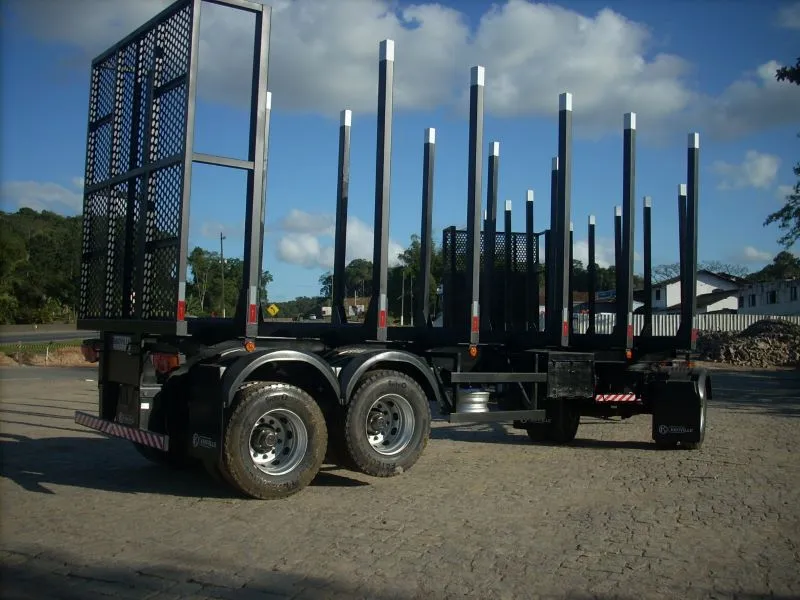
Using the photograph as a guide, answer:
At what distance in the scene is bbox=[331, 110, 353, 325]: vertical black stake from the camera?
991 cm

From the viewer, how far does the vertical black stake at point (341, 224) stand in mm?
9906

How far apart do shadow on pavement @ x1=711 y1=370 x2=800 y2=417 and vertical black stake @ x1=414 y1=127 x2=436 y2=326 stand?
31.1 ft

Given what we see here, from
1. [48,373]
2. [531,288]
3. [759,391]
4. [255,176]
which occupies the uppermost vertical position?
[255,176]

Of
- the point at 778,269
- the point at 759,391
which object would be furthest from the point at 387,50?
the point at 778,269

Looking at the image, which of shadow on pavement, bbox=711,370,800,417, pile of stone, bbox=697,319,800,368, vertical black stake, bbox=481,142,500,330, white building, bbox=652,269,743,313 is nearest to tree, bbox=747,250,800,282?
white building, bbox=652,269,743,313

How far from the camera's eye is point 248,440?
6.83 metres

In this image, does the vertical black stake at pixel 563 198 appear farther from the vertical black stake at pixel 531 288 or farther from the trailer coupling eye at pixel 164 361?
the trailer coupling eye at pixel 164 361

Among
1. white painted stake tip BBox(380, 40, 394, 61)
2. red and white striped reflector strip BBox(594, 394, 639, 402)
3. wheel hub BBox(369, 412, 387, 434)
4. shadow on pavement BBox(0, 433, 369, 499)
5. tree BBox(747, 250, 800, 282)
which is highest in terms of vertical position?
tree BBox(747, 250, 800, 282)

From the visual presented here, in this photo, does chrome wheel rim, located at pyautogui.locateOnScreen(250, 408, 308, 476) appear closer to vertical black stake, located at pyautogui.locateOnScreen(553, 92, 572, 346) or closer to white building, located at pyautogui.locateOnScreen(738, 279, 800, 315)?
vertical black stake, located at pyautogui.locateOnScreen(553, 92, 572, 346)

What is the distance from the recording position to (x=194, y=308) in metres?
10.2

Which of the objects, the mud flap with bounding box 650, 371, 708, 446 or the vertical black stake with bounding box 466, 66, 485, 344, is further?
the mud flap with bounding box 650, 371, 708, 446

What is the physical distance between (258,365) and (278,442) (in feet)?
2.76

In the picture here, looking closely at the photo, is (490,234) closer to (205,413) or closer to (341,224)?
(341,224)

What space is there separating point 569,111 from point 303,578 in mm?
6767
